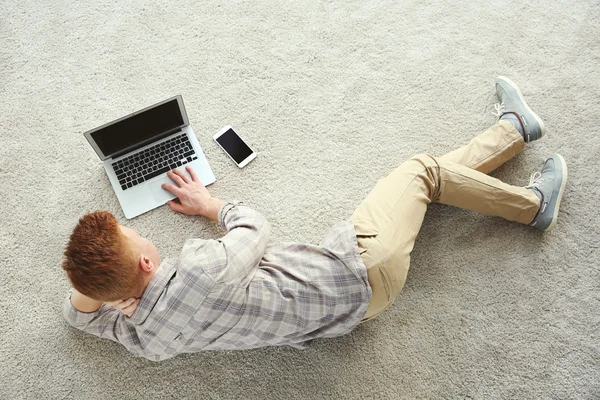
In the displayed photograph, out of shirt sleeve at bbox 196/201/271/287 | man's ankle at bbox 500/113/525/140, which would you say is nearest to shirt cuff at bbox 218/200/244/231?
Result: shirt sleeve at bbox 196/201/271/287

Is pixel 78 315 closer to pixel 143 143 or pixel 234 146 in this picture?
pixel 143 143

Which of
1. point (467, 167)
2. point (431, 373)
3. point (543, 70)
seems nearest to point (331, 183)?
point (467, 167)

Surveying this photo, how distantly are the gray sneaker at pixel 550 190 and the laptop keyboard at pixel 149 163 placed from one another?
117cm

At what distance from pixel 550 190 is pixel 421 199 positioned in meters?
0.49

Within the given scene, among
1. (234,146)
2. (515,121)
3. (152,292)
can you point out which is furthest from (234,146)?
(515,121)

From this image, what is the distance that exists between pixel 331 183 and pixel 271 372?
0.64 meters

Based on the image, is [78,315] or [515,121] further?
[515,121]

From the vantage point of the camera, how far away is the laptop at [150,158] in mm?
1417

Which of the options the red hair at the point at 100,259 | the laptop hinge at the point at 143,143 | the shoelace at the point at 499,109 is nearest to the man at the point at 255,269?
the red hair at the point at 100,259

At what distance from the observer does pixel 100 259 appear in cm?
99

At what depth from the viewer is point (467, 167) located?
4.85ft

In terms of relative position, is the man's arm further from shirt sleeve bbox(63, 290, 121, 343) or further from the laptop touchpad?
shirt sleeve bbox(63, 290, 121, 343)

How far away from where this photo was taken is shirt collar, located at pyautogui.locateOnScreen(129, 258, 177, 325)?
1111mm

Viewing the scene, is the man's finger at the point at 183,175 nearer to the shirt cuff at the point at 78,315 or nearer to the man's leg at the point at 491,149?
the shirt cuff at the point at 78,315
